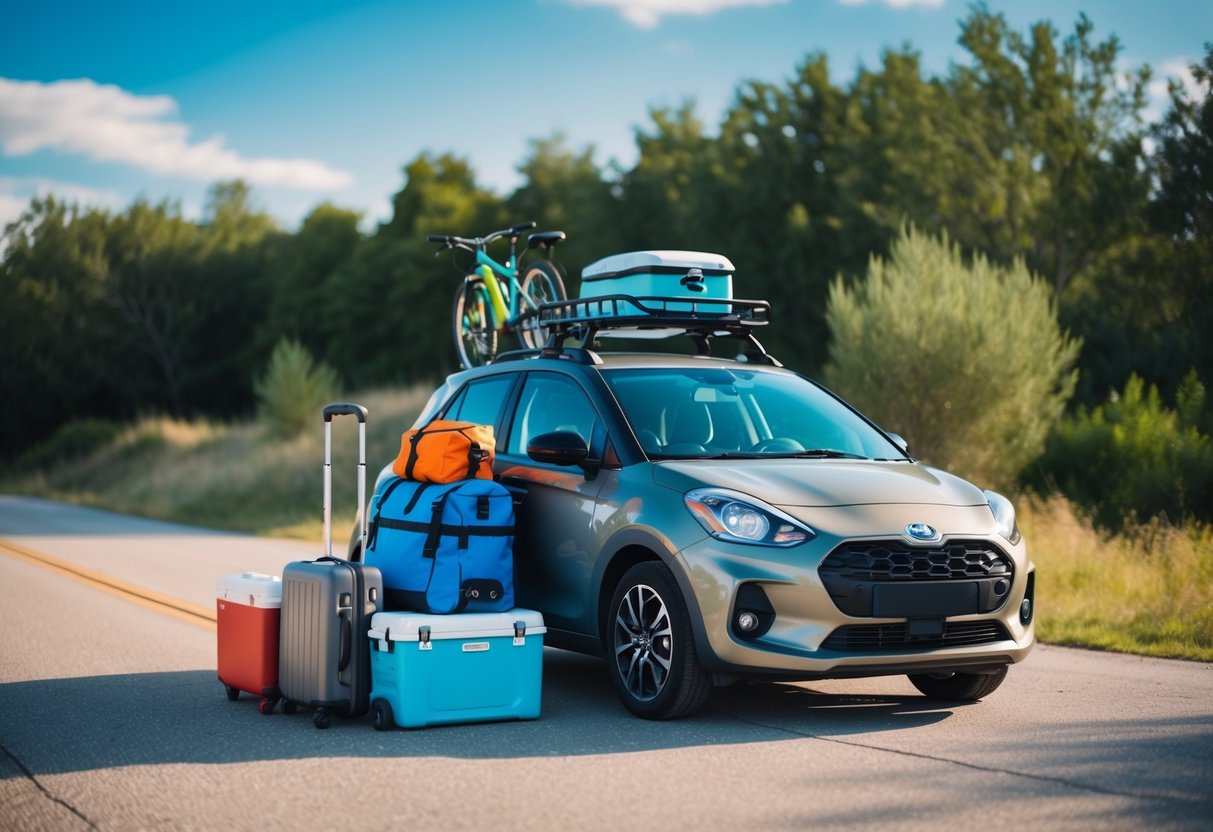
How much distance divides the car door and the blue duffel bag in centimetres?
49

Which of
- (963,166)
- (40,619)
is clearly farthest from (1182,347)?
(40,619)

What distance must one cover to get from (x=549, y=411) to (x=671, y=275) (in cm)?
165

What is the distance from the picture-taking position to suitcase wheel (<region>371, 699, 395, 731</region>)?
22.2 feet

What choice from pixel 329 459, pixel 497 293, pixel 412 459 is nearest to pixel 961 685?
pixel 412 459

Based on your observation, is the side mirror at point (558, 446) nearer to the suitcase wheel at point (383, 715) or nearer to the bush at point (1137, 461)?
the suitcase wheel at point (383, 715)

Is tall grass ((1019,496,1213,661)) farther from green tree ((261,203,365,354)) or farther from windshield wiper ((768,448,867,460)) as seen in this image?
green tree ((261,203,365,354))

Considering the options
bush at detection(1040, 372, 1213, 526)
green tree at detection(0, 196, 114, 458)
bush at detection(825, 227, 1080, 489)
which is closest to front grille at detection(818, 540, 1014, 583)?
bush at detection(1040, 372, 1213, 526)

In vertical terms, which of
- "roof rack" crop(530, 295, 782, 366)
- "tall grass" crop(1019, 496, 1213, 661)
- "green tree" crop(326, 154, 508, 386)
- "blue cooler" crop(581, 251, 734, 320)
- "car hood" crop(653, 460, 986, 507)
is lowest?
"tall grass" crop(1019, 496, 1213, 661)

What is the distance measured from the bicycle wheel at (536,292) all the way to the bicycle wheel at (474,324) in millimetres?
532

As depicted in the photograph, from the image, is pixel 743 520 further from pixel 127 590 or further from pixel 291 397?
pixel 291 397

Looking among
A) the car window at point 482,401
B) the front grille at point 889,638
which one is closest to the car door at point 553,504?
the car window at point 482,401

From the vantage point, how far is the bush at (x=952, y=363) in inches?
886

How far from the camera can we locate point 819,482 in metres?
6.89

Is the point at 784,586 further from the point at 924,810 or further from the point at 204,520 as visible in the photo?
the point at 204,520
